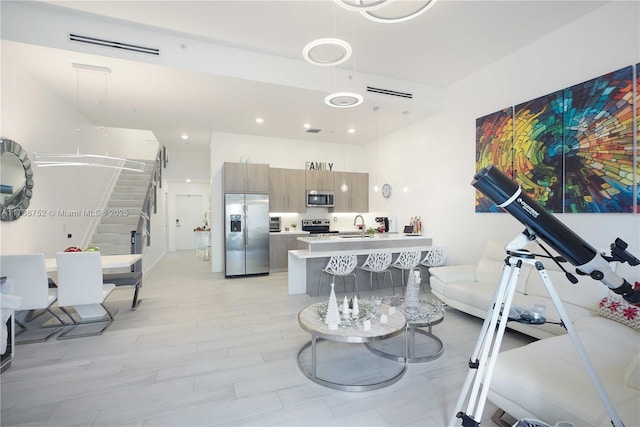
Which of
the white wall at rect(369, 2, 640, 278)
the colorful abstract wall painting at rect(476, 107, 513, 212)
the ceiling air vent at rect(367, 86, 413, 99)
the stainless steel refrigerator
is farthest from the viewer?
the stainless steel refrigerator

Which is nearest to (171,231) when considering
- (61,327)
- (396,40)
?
(61,327)

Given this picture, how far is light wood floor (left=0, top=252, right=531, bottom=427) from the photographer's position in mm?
2066

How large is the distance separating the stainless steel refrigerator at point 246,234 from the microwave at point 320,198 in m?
1.19

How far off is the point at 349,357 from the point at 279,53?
395 centimetres

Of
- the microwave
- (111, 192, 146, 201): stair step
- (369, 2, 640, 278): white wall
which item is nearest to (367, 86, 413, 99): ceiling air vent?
(369, 2, 640, 278): white wall

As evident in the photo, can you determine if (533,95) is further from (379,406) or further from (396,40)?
(379,406)

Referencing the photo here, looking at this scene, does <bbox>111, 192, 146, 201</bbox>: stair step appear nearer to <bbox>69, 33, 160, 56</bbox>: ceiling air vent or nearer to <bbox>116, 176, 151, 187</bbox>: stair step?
<bbox>116, 176, 151, 187</bbox>: stair step

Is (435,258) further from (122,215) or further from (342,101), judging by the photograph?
(122,215)

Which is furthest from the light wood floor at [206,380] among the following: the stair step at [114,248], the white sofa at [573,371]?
the stair step at [114,248]

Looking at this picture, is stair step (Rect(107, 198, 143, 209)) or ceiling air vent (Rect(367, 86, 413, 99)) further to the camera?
stair step (Rect(107, 198, 143, 209))

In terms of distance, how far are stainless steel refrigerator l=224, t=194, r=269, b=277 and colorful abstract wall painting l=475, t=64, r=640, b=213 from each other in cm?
457

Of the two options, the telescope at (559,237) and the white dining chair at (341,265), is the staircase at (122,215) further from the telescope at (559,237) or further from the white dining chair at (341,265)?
the telescope at (559,237)

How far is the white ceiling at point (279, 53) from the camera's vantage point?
3307mm

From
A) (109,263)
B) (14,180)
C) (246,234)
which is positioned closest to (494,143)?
(246,234)
